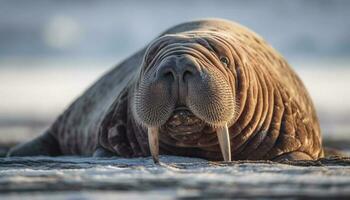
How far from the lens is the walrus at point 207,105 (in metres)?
6.67

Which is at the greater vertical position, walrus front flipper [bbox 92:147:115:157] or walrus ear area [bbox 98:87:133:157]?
walrus ear area [bbox 98:87:133:157]

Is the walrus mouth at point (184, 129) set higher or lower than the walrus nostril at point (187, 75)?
lower

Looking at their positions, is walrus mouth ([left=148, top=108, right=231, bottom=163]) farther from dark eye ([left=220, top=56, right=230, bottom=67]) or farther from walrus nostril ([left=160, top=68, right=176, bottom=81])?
dark eye ([left=220, top=56, right=230, bottom=67])

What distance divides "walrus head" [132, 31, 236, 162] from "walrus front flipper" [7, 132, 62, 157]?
331cm

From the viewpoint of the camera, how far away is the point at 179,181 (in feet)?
17.0

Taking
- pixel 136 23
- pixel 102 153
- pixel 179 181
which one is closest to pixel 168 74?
pixel 179 181

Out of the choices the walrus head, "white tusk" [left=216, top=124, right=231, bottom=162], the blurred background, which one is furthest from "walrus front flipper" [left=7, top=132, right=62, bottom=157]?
the blurred background

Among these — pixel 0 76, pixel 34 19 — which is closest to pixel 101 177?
pixel 0 76

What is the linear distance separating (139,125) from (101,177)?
8.48ft

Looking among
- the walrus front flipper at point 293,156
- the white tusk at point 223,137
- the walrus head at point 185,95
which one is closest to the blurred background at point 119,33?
the walrus front flipper at point 293,156

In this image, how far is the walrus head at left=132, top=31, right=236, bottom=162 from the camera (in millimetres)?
6594

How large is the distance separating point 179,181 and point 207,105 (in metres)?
1.57

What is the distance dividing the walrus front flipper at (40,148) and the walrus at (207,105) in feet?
2.06

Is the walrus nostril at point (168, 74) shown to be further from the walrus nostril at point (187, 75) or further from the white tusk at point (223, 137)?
the white tusk at point (223, 137)
